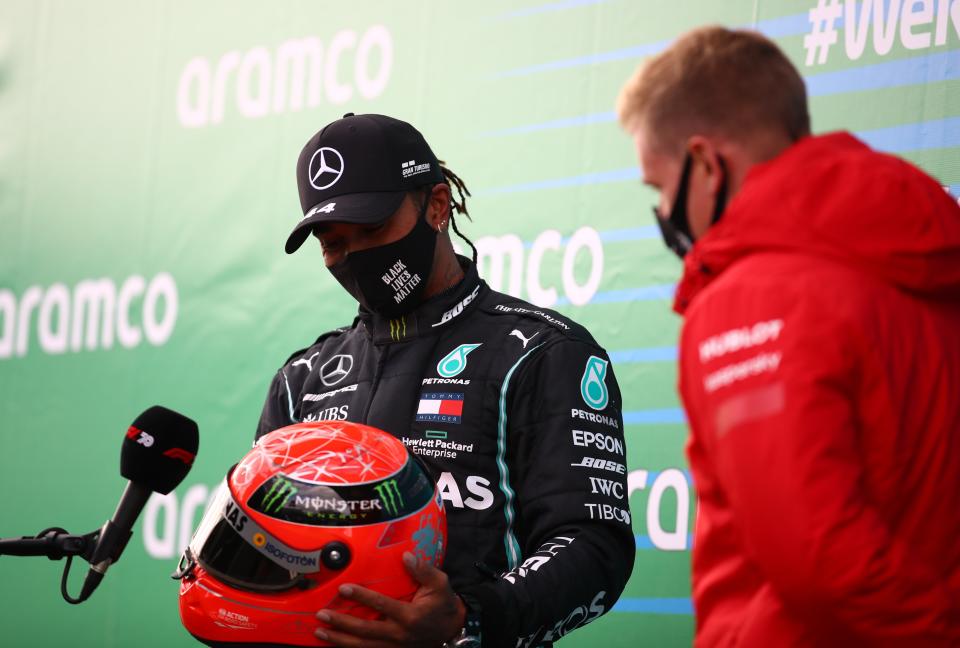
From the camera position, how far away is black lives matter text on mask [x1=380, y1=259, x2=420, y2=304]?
2.27 metres

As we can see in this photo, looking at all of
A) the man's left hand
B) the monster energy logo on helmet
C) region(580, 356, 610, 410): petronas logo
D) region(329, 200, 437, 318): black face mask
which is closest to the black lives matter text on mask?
region(329, 200, 437, 318): black face mask

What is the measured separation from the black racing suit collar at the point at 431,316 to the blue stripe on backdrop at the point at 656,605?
0.93 metres

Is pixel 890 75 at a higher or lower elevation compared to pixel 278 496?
higher

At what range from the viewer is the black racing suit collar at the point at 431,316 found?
231 centimetres

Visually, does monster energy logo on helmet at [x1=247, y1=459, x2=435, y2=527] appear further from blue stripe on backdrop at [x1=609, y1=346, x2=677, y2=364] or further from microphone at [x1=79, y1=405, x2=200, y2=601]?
blue stripe on backdrop at [x1=609, y1=346, x2=677, y2=364]

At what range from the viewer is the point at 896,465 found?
4.29 ft

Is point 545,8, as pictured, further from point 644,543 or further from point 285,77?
point 644,543

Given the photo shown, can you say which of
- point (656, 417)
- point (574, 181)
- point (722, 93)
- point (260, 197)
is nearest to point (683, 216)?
point (722, 93)

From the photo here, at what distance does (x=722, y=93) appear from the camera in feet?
4.79

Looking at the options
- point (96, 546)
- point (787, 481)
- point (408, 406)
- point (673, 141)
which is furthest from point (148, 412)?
point (787, 481)

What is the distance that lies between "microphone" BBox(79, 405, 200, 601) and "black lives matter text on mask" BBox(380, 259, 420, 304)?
0.43 metres

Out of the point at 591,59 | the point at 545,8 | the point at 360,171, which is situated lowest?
the point at 360,171

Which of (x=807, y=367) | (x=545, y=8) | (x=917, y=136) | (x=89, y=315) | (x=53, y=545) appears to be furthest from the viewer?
(x=89, y=315)

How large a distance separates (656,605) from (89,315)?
2091 millimetres
